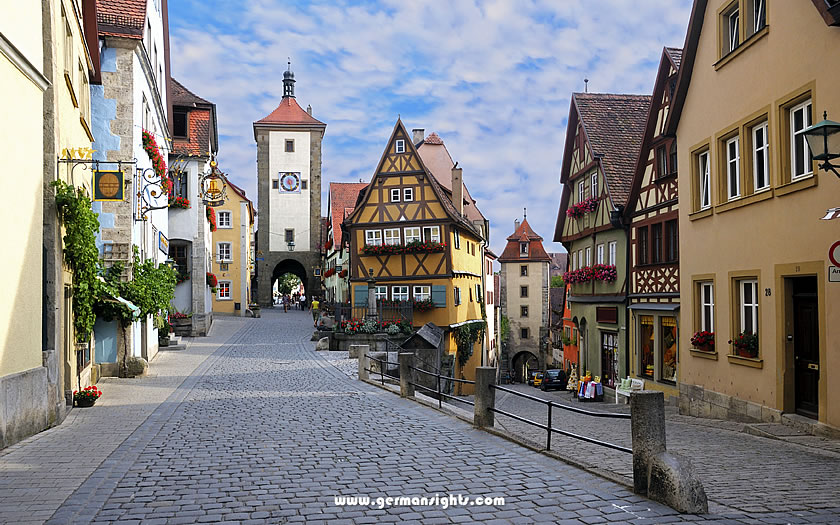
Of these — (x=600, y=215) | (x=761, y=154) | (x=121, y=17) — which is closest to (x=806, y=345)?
(x=761, y=154)

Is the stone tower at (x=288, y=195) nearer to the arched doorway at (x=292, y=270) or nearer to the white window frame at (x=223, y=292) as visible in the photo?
the arched doorway at (x=292, y=270)

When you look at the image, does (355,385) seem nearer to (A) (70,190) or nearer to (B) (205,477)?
(A) (70,190)

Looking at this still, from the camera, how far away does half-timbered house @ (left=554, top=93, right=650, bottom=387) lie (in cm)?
2334

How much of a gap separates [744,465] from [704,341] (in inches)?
297

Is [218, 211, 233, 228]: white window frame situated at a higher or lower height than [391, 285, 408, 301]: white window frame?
higher

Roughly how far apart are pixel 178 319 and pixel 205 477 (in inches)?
1069

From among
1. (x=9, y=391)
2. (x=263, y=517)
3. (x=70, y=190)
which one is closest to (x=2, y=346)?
(x=9, y=391)

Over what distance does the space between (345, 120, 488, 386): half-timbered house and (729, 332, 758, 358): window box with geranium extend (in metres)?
19.2

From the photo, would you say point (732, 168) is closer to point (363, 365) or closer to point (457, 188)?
point (363, 365)

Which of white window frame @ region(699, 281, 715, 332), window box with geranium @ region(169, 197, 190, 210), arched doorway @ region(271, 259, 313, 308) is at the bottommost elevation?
white window frame @ region(699, 281, 715, 332)

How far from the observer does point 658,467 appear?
643 cm

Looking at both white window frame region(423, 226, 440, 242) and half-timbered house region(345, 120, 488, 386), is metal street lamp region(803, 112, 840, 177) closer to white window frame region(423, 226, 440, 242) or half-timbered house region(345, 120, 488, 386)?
half-timbered house region(345, 120, 488, 386)

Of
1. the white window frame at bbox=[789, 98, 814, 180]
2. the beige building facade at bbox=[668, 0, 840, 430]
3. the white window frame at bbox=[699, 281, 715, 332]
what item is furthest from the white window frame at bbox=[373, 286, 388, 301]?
the white window frame at bbox=[789, 98, 814, 180]

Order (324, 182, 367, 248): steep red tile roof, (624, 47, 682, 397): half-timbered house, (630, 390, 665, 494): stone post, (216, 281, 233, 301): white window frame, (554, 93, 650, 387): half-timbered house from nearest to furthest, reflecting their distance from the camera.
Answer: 1. (630, 390, 665, 494): stone post
2. (624, 47, 682, 397): half-timbered house
3. (554, 93, 650, 387): half-timbered house
4. (216, 281, 233, 301): white window frame
5. (324, 182, 367, 248): steep red tile roof
